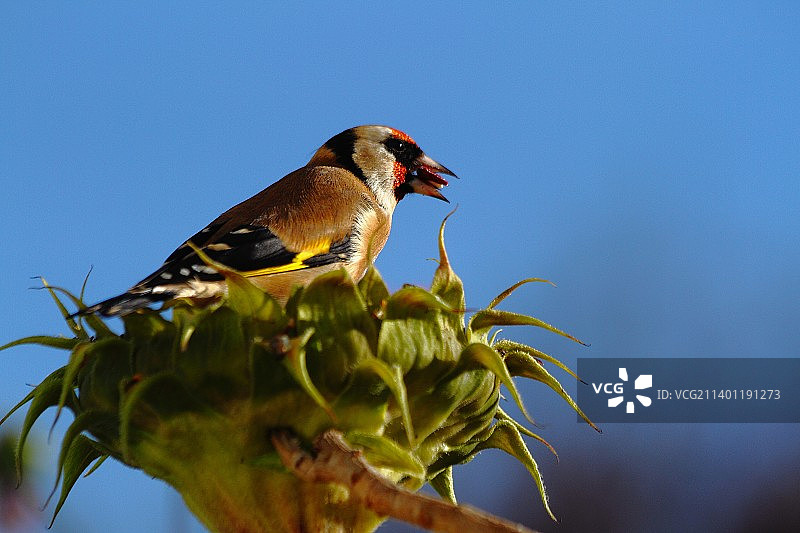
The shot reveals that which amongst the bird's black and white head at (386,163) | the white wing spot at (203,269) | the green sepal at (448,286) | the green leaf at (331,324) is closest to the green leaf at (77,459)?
the white wing spot at (203,269)

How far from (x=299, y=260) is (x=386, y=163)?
1.42 metres

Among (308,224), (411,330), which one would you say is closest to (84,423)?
(411,330)

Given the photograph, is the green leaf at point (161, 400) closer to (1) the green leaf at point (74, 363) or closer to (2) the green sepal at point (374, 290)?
(1) the green leaf at point (74, 363)

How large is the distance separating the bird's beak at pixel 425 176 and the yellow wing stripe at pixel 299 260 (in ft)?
3.90

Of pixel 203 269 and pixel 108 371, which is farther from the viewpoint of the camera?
pixel 203 269

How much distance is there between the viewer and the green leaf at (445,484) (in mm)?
3148

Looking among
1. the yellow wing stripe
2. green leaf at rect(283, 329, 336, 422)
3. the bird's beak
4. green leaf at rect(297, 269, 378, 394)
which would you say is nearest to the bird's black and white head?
the bird's beak

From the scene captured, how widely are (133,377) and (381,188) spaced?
10.2 ft

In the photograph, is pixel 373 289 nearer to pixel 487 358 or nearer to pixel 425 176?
pixel 487 358

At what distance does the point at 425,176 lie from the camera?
5637mm

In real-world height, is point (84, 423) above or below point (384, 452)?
above

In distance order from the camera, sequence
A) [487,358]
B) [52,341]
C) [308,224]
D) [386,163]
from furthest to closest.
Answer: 1. [386,163]
2. [308,224]
3. [52,341]
4. [487,358]

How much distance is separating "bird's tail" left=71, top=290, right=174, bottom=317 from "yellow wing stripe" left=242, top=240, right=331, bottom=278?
0.71m

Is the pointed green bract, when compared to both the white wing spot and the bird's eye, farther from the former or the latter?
the bird's eye
